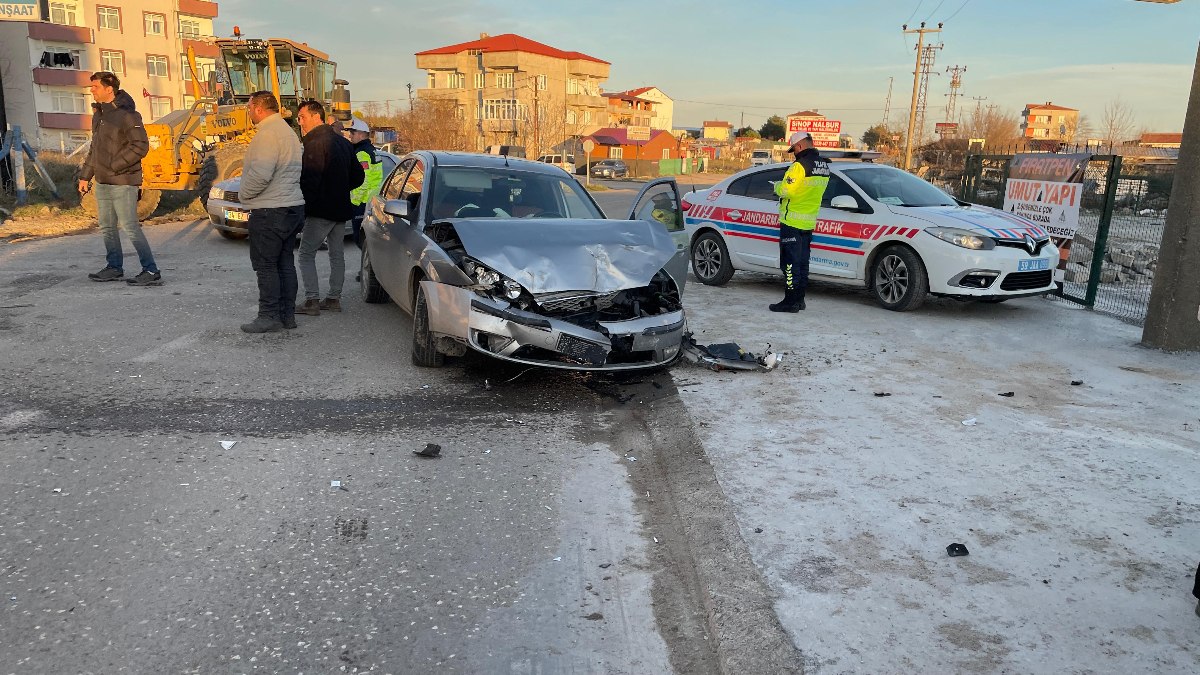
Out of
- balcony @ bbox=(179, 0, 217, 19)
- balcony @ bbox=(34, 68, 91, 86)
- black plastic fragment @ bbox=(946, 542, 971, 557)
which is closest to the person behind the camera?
black plastic fragment @ bbox=(946, 542, 971, 557)

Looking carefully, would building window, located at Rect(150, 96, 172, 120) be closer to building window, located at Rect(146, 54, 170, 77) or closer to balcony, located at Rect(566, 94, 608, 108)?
building window, located at Rect(146, 54, 170, 77)

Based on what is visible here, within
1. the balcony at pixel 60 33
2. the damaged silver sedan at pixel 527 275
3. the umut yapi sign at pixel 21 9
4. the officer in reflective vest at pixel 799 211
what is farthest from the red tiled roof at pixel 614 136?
the damaged silver sedan at pixel 527 275

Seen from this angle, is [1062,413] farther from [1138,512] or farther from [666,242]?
[666,242]

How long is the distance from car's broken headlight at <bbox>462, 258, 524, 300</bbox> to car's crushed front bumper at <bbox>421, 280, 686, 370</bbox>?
9 centimetres

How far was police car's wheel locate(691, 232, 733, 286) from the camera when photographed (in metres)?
10.5

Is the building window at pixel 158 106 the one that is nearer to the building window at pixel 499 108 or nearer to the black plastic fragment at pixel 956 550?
the building window at pixel 499 108

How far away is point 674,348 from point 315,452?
2599 millimetres

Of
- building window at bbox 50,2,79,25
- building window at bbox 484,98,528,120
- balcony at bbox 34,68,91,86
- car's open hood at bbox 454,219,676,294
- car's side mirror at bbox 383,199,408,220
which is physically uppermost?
building window at bbox 50,2,79,25

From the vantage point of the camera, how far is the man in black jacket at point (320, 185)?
7.64 m

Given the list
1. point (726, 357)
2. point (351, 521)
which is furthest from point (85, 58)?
point (351, 521)

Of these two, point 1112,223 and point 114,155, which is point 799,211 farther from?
point 114,155

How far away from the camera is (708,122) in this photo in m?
148

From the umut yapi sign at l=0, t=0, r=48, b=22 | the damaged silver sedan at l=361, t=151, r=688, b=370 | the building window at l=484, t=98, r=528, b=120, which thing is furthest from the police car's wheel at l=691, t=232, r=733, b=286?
the building window at l=484, t=98, r=528, b=120

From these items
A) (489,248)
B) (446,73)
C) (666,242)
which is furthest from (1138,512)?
(446,73)
